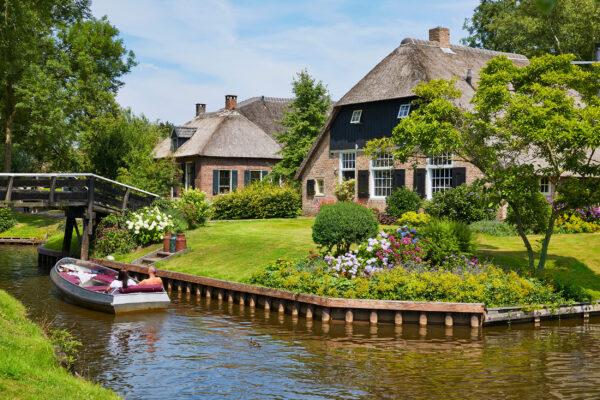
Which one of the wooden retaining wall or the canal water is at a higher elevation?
the wooden retaining wall

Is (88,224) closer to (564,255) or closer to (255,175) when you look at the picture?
(564,255)

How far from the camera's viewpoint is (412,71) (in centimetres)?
3031

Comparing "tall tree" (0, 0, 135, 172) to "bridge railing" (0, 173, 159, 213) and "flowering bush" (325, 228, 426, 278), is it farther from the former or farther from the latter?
"flowering bush" (325, 228, 426, 278)

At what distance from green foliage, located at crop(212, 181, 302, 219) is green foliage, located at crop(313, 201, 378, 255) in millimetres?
15295

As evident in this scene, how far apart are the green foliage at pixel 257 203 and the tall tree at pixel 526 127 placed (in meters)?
16.9

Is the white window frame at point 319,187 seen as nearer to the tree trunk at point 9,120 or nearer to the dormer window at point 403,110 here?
the dormer window at point 403,110

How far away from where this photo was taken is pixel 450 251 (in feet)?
55.5

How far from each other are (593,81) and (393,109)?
1476 centimetres

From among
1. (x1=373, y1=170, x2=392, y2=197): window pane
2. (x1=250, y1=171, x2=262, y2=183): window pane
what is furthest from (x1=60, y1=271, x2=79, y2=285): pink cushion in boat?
(x1=250, y1=171, x2=262, y2=183): window pane

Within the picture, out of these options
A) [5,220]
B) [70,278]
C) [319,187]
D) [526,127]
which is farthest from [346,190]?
[5,220]

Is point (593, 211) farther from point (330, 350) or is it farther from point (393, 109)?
point (330, 350)

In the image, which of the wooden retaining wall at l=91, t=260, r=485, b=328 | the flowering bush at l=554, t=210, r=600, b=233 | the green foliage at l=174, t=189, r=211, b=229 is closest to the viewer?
the wooden retaining wall at l=91, t=260, r=485, b=328

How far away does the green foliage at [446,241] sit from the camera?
16.9 metres

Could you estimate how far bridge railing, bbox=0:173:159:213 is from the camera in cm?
2253
